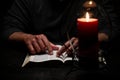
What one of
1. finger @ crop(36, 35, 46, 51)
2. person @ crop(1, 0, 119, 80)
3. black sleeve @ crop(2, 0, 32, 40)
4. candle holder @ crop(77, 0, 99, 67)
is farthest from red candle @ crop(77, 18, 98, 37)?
black sleeve @ crop(2, 0, 32, 40)

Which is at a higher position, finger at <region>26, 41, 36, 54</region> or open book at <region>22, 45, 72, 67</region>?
finger at <region>26, 41, 36, 54</region>

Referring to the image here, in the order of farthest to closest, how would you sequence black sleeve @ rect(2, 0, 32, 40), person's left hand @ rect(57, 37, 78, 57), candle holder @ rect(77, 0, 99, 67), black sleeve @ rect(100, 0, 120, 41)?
black sleeve @ rect(2, 0, 32, 40) < black sleeve @ rect(100, 0, 120, 41) < person's left hand @ rect(57, 37, 78, 57) < candle holder @ rect(77, 0, 99, 67)

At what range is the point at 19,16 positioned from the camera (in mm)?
1604

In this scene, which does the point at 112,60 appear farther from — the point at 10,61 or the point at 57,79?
the point at 10,61

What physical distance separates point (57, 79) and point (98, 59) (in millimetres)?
199

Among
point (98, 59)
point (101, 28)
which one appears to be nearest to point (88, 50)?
point (98, 59)

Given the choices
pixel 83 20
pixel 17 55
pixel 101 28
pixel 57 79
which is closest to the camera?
pixel 57 79

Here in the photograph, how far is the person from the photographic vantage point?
3.38 feet

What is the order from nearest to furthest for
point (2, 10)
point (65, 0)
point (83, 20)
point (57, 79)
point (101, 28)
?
point (57, 79) → point (83, 20) → point (101, 28) → point (65, 0) → point (2, 10)

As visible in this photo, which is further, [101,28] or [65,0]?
[65,0]

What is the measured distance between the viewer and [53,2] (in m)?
1.61

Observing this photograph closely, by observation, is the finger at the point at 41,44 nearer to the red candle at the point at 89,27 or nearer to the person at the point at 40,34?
the person at the point at 40,34

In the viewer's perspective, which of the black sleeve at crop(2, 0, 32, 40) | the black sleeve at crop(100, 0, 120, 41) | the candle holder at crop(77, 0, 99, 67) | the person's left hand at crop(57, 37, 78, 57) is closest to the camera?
the candle holder at crop(77, 0, 99, 67)

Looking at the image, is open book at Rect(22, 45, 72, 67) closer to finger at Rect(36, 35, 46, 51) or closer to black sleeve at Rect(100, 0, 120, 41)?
finger at Rect(36, 35, 46, 51)
